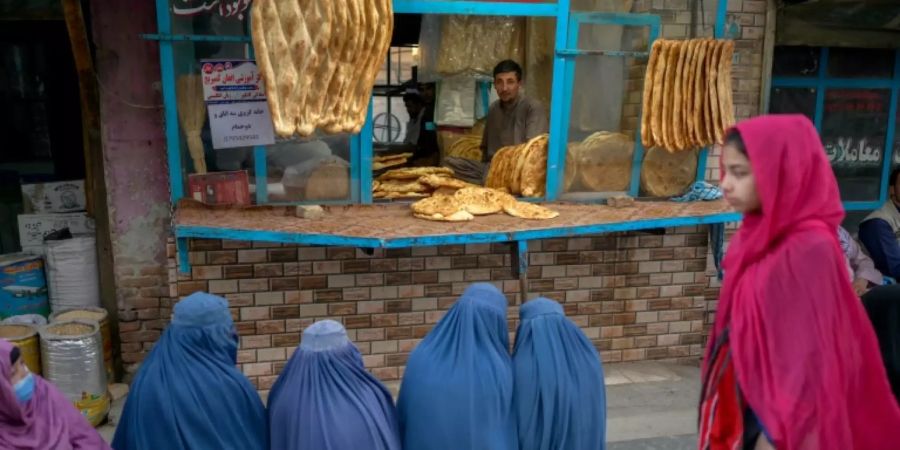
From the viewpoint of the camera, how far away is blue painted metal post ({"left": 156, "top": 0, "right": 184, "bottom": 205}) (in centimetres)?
374

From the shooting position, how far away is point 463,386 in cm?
251

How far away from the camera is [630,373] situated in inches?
196

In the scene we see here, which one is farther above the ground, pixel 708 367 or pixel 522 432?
pixel 708 367

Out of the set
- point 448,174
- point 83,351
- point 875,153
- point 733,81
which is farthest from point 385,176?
point 875,153

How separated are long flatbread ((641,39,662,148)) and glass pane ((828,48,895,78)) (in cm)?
199

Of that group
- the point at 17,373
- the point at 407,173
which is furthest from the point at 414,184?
the point at 17,373

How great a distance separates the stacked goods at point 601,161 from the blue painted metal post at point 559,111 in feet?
0.24

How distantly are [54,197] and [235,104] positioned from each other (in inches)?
70.1

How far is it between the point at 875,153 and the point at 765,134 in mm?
4605

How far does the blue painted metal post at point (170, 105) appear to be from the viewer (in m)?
3.74

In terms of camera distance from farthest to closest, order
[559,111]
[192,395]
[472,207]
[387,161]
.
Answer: [387,161] → [559,111] → [472,207] → [192,395]

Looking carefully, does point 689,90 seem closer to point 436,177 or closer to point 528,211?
point 528,211

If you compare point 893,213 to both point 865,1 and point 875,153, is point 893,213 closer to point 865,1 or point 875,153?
point 875,153

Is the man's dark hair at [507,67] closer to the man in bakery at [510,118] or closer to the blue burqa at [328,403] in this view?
the man in bakery at [510,118]
